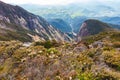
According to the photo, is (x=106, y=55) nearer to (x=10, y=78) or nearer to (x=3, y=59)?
(x=10, y=78)

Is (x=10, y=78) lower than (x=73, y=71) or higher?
lower

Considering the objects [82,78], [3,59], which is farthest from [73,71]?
[3,59]

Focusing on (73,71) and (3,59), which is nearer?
(73,71)

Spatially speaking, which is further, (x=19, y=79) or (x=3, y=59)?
(x=3, y=59)

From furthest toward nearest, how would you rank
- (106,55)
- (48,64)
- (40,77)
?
(106,55) → (48,64) → (40,77)

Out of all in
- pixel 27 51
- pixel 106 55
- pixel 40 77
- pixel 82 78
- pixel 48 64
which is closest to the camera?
pixel 82 78

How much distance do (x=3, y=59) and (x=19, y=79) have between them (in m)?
7.21

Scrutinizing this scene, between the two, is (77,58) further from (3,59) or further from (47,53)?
(3,59)

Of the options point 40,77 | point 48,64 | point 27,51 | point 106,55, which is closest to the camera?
point 40,77

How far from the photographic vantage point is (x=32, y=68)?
25906mm

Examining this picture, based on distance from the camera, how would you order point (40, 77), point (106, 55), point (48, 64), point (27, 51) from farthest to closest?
point (27, 51)
point (106, 55)
point (48, 64)
point (40, 77)

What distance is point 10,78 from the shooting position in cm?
2641

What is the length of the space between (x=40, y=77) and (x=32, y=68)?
189cm

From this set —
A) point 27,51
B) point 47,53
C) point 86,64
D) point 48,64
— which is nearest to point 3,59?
point 27,51
